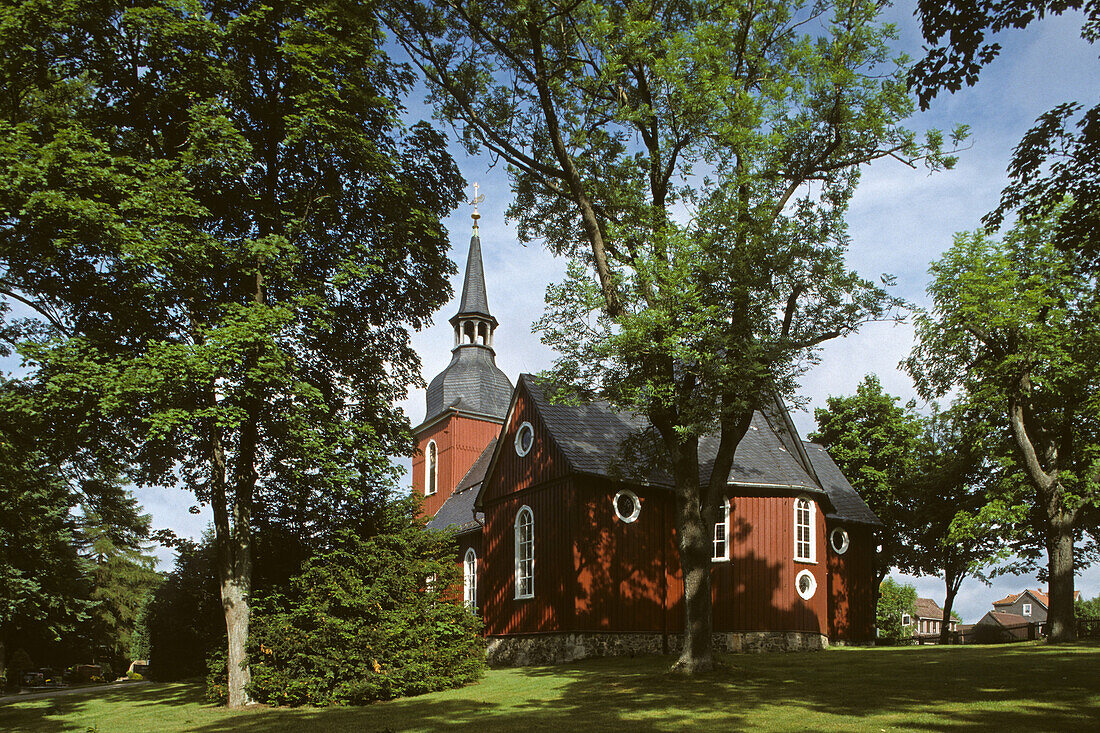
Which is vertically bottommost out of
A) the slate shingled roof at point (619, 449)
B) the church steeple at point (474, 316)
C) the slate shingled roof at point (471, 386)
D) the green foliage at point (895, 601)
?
the green foliage at point (895, 601)

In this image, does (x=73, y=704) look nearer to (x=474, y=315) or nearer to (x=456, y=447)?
(x=456, y=447)

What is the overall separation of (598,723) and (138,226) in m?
12.7

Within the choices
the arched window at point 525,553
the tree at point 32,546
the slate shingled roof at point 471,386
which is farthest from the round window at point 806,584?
the tree at point 32,546

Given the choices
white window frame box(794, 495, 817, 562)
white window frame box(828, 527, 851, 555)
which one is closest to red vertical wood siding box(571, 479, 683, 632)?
white window frame box(794, 495, 817, 562)

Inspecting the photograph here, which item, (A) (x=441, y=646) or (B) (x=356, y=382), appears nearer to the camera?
(A) (x=441, y=646)

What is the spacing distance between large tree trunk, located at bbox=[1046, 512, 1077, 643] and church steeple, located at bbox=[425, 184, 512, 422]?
25.0 m

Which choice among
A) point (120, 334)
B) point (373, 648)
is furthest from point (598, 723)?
point (120, 334)

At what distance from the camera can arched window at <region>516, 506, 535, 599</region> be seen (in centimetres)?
2553

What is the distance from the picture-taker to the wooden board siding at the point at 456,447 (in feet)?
135

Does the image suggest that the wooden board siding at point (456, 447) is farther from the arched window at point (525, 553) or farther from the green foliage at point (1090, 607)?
the green foliage at point (1090, 607)

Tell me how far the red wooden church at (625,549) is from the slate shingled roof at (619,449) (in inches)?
2.2

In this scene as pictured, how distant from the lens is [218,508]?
62.5 feet

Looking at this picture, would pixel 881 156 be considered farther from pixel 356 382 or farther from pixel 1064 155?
pixel 356 382

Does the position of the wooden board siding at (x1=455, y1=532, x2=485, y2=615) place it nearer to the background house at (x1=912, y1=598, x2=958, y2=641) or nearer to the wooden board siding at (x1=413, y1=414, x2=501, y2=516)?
the wooden board siding at (x1=413, y1=414, x2=501, y2=516)
